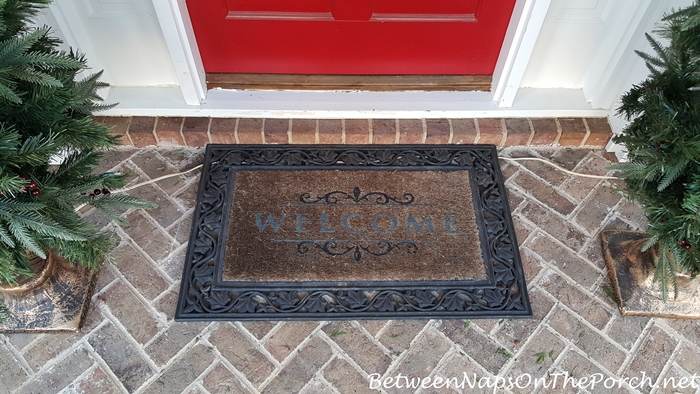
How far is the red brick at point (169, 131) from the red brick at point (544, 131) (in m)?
1.74

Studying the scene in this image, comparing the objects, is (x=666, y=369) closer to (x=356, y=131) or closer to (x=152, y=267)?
(x=356, y=131)

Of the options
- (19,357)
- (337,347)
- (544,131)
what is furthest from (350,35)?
(19,357)

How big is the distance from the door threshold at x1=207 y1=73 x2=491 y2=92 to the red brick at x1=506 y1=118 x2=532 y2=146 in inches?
8.5

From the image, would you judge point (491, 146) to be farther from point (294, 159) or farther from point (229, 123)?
point (229, 123)

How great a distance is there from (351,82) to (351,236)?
808 millimetres

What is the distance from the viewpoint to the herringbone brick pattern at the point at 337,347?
1763 millimetres

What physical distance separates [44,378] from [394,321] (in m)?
1.33

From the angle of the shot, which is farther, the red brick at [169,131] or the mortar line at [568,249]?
the red brick at [169,131]

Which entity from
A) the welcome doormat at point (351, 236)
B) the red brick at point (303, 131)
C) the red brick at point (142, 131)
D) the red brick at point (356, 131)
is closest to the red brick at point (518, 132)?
the welcome doormat at point (351, 236)

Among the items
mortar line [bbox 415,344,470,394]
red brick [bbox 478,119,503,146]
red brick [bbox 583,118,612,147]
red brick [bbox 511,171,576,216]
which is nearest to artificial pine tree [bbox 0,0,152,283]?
mortar line [bbox 415,344,470,394]

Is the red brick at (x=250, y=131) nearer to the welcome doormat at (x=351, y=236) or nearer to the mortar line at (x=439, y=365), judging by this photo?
the welcome doormat at (x=351, y=236)

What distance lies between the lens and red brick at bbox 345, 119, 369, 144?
7.62 ft

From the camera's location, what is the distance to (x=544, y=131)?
2.33m

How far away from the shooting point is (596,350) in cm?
184
